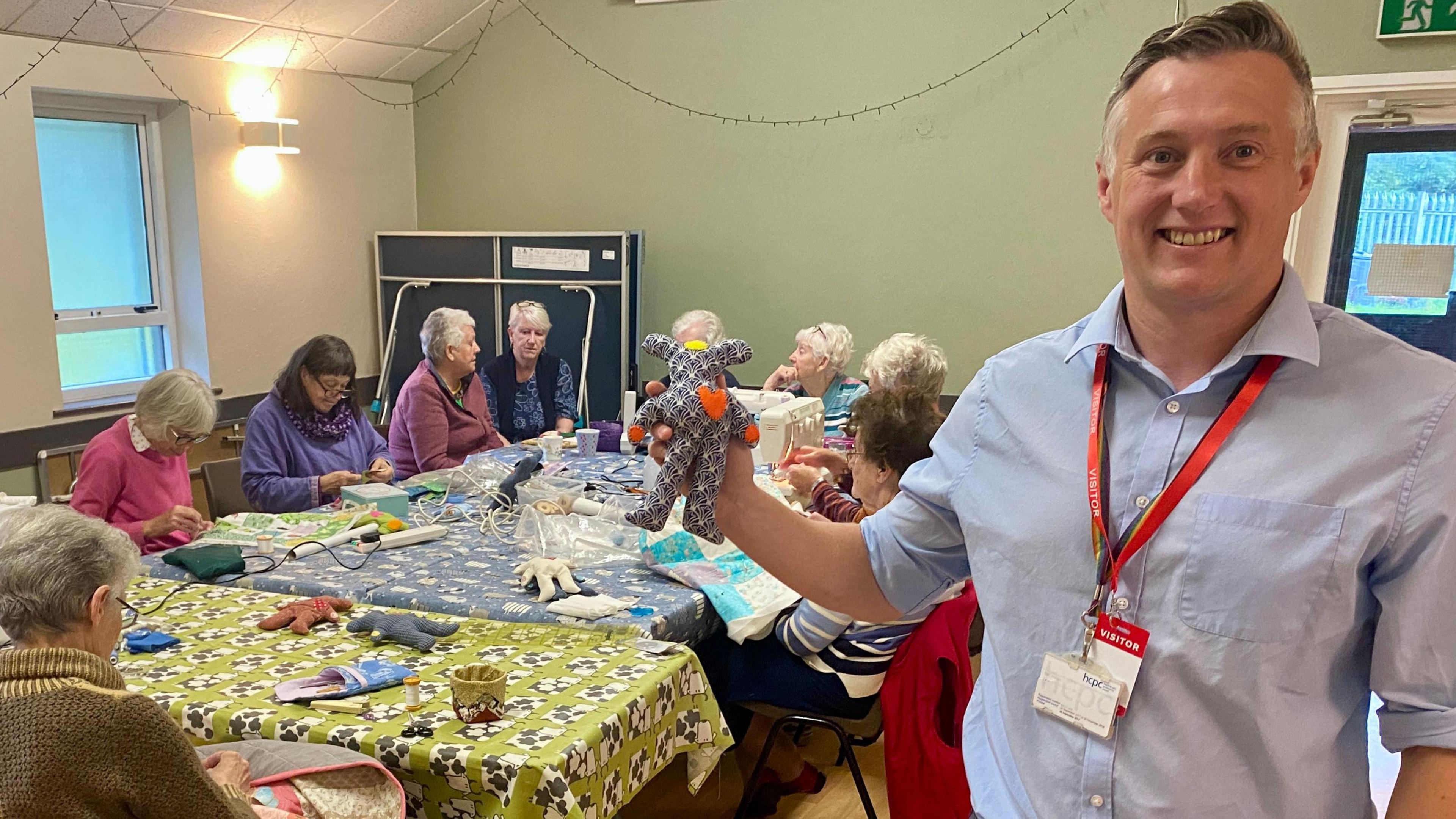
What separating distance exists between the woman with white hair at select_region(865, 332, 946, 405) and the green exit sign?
7.91ft

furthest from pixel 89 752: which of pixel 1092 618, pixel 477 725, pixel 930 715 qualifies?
pixel 930 715

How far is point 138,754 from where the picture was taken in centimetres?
145

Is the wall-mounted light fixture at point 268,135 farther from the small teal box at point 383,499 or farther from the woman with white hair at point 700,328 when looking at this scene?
the small teal box at point 383,499

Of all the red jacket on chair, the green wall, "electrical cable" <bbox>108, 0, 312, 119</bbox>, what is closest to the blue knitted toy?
the red jacket on chair

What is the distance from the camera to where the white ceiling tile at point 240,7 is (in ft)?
14.9

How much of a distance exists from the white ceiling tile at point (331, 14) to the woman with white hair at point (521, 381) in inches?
68.9

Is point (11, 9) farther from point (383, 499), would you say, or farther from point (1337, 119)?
point (1337, 119)

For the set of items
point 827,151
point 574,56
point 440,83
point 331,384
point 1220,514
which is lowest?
point 331,384

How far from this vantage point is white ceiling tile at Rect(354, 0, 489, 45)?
5.43 metres

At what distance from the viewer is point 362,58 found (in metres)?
5.73

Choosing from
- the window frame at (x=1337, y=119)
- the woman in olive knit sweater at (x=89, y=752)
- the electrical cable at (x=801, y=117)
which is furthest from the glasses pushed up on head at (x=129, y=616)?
the window frame at (x=1337, y=119)

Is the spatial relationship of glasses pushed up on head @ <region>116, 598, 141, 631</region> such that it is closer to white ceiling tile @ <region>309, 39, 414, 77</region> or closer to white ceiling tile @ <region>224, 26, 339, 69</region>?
white ceiling tile @ <region>224, 26, 339, 69</region>

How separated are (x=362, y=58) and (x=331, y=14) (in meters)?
0.57

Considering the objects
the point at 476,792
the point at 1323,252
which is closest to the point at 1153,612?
the point at 476,792
